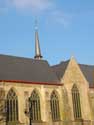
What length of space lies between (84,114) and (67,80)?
17.2 feet

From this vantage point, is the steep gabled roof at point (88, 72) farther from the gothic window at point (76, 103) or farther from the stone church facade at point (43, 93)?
the gothic window at point (76, 103)

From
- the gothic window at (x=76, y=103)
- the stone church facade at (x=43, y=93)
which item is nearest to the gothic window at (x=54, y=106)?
the stone church facade at (x=43, y=93)

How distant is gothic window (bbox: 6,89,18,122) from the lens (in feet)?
116

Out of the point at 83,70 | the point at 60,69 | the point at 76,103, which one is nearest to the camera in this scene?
the point at 76,103

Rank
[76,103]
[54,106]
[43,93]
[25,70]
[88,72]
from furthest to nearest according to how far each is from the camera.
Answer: [88,72], [76,103], [25,70], [54,106], [43,93]

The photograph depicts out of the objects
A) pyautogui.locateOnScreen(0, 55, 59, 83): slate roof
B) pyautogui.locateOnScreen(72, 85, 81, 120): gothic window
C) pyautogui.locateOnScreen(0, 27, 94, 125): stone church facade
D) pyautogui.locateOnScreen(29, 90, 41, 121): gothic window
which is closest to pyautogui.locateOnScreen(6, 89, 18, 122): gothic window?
pyautogui.locateOnScreen(0, 27, 94, 125): stone church facade

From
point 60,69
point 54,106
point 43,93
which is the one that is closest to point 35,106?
point 43,93

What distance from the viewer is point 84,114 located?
138ft

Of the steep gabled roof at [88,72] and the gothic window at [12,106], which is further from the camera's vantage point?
the steep gabled roof at [88,72]

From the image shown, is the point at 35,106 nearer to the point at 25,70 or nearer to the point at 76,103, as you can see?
the point at 25,70

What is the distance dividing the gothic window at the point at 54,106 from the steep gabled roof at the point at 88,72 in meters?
8.18

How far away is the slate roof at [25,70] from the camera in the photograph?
3816 cm

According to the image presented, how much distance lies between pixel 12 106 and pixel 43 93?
4873mm

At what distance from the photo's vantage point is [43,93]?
39062mm
